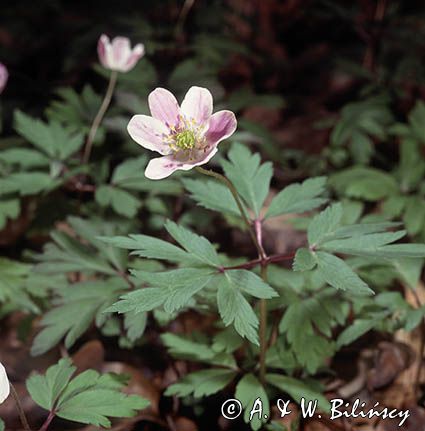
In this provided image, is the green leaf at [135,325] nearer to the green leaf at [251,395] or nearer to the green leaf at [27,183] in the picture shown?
the green leaf at [251,395]

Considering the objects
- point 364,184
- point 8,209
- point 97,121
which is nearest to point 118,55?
point 97,121

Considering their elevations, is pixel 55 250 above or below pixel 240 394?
above

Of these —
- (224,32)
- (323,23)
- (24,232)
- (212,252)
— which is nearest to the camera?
(212,252)

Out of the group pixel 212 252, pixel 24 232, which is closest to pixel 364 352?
pixel 212 252

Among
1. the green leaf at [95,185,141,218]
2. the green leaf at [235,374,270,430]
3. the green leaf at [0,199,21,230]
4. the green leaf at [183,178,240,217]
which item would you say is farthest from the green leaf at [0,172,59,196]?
the green leaf at [235,374,270,430]

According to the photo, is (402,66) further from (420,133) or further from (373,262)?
(373,262)

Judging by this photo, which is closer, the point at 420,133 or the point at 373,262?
the point at 373,262

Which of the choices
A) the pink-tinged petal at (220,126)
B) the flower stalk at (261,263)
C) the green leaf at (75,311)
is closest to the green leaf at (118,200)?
the green leaf at (75,311)
